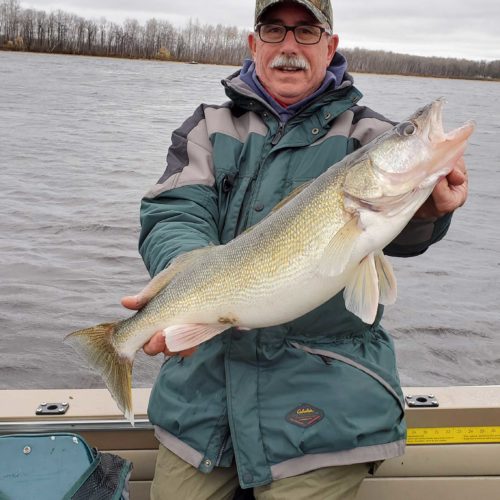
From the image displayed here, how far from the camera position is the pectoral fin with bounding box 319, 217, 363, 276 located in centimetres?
247

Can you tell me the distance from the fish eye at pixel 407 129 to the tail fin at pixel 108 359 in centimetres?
132

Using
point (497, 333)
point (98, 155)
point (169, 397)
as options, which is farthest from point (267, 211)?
point (98, 155)

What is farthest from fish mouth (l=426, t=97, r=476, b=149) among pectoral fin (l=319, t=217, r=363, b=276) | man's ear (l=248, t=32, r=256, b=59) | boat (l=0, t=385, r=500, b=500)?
boat (l=0, t=385, r=500, b=500)

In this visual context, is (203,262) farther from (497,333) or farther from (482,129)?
(482,129)

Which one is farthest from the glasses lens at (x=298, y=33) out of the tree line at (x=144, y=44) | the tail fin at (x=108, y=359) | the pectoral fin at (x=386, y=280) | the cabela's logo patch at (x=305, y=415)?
the tree line at (x=144, y=44)

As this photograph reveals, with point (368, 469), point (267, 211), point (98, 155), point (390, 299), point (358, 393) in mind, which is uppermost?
point (267, 211)

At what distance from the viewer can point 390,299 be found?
8.94 ft

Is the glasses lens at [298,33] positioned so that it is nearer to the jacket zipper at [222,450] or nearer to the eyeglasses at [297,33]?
the eyeglasses at [297,33]

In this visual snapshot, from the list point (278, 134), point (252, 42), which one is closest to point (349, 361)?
point (278, 134)

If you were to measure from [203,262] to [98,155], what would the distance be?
14857 mm

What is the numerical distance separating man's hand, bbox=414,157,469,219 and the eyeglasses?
1066 millimetres

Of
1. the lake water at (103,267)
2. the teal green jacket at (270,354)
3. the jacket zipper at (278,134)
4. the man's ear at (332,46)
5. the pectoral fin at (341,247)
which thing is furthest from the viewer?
the lake water at (103,267)

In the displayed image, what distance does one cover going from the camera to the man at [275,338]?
278cm

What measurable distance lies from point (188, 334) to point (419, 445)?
4.52ft
